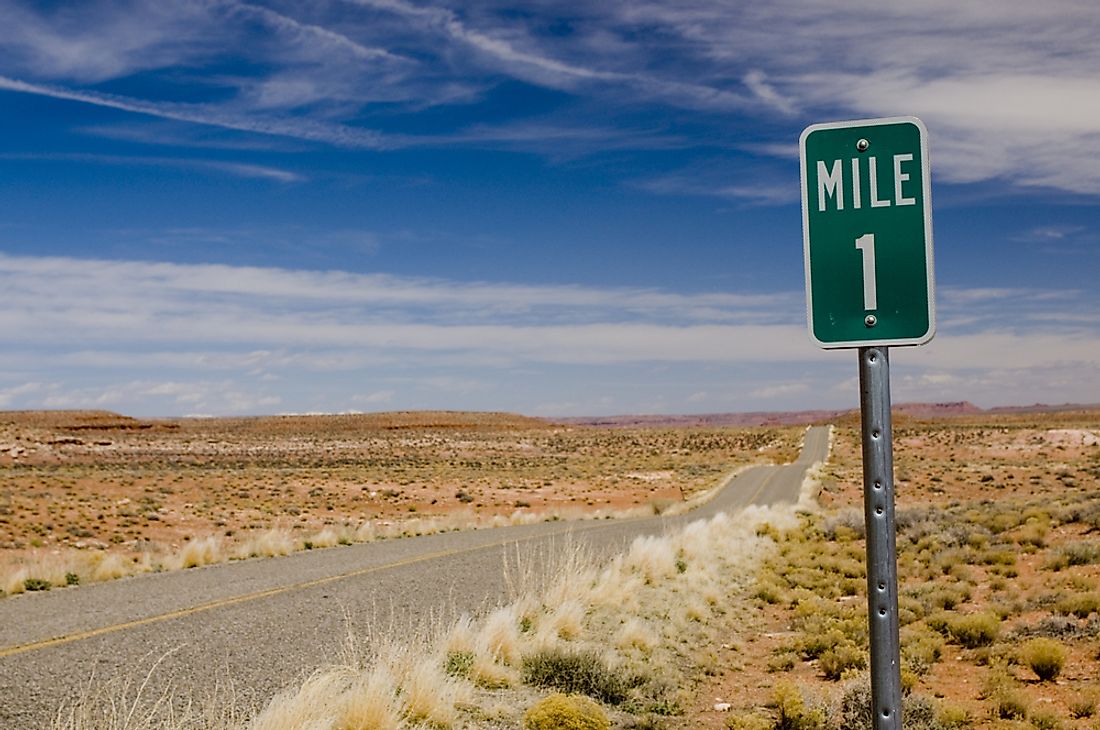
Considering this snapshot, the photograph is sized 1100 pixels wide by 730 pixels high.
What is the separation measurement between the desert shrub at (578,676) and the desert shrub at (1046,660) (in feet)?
15.7

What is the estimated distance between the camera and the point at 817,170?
2.81 meters

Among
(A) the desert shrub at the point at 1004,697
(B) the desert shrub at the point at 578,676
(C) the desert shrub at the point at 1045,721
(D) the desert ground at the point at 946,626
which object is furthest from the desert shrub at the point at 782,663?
(C) the desert shrub at the point at 1045,721

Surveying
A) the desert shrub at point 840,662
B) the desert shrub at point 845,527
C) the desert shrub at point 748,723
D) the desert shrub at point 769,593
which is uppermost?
the desert shrub at point 748,723

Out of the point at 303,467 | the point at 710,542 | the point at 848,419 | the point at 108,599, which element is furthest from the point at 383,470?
the point at 848,419

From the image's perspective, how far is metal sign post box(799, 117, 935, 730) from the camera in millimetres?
2645

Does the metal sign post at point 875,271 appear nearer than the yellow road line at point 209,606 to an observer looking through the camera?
Yes

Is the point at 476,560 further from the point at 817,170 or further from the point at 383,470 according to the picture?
the point at 383,470

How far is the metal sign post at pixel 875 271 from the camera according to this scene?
8.68 feet

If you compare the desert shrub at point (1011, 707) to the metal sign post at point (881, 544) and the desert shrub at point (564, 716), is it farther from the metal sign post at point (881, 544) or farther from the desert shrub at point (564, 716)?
the metal sign post at point (881, 544)

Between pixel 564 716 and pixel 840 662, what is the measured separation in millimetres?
5213

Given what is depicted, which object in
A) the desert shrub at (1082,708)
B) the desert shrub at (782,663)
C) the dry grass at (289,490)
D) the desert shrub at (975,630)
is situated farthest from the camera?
the dry grass at (289,490)

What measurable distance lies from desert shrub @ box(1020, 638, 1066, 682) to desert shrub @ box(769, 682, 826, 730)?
3360 mm

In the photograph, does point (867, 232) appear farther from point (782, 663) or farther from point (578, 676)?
point (782, 663)

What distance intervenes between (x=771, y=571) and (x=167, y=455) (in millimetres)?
94361
